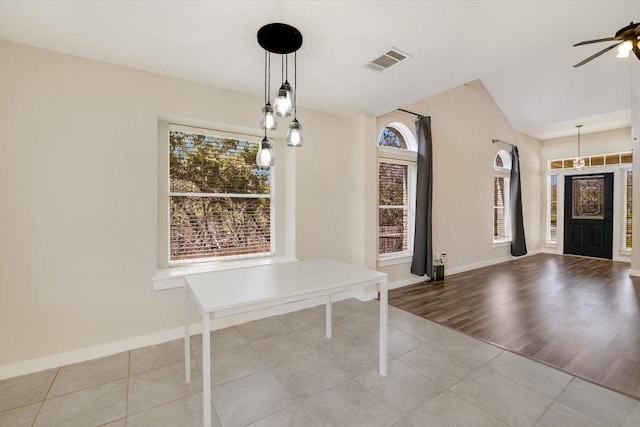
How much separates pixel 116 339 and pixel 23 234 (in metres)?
1.09

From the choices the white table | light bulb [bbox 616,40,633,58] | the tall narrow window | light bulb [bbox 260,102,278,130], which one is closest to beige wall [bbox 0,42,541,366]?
the white table

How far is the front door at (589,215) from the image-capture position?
6.41 metres

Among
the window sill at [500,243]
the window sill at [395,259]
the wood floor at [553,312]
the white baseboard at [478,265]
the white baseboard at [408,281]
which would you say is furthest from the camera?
the window sill at [500,243]

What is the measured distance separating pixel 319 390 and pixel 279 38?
7.98 ft

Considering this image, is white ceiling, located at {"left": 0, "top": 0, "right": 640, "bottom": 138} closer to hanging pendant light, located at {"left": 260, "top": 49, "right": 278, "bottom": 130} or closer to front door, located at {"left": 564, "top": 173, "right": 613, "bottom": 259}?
hanging pendant light, located at {"left": 260, "top": 49, "right": 278, "bottom": 130}

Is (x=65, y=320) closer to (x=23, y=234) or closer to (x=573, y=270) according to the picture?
(x=23, y=234)

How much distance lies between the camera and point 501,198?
6359mm

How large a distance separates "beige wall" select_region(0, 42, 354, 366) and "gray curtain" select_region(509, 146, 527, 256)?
6322 millimetres

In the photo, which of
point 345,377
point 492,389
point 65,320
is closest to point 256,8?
point 345,377

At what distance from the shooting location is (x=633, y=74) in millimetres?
4352

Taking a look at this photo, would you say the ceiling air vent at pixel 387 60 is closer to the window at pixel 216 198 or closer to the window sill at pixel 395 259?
the window at pixel 216 198

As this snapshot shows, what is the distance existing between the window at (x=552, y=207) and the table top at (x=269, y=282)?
25.0 ft

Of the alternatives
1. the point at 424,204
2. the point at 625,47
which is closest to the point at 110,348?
the point at 424,204

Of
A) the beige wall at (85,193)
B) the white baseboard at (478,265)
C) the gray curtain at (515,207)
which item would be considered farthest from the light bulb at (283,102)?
the gray curtain at (515,207)
